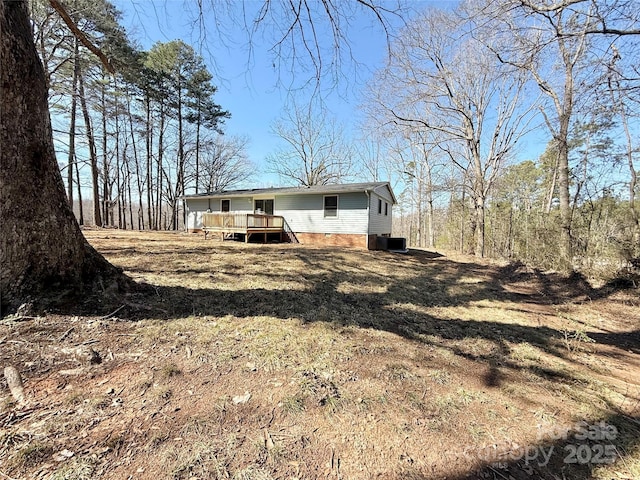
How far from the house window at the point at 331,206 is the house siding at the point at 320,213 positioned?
156 millimetres

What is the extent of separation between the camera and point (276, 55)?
2783 millimetres

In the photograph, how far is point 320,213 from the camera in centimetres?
1312

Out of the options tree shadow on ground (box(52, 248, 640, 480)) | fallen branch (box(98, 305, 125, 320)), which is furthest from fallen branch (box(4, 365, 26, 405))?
tree shadow on ground (box(52, 248, 640, 480))

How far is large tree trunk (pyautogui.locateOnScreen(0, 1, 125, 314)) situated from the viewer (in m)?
2.45

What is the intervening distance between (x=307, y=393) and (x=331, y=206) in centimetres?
1123

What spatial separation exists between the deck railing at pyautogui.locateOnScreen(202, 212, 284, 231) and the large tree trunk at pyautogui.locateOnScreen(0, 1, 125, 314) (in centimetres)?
923

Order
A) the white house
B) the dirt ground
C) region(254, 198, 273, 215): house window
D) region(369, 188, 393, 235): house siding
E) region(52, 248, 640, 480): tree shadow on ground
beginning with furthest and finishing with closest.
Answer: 1. region(254, 198, 273, 215): house window
2. region(369, 188, 393, 235): house siding
3. the white house
4. region(52, 248, 640, 480): tree shadow on ground
5. the dirt ground

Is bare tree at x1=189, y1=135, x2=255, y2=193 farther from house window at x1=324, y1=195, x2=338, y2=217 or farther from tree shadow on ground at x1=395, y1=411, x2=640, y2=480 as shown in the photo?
tree shadow on ground at x1=395, y1=411, x2=640, y2=480

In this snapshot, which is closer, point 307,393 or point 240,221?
point 307,393

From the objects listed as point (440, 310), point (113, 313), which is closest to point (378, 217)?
point (440, 310)

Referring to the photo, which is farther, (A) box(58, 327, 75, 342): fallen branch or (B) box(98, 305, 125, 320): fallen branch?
(B) box(98, 305, 125, 320): fallen branch

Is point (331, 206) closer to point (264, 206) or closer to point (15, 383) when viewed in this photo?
point (264, 206)

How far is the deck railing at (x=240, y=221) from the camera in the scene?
12.3m

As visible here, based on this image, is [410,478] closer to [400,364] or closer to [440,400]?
[440,400]
